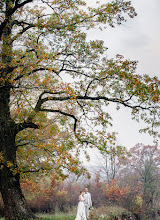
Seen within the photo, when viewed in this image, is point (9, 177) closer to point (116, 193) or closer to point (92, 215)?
point (92, 215)

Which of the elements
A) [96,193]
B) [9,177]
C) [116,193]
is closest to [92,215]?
[9,177]

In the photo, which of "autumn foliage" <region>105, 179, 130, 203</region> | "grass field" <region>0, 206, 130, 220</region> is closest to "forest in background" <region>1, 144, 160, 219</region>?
"autumn foliage" <region>105, 179, 130, 203</region>

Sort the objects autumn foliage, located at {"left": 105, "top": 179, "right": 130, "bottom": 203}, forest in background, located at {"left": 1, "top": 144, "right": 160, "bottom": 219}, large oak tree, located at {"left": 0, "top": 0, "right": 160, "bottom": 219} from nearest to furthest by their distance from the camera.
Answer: large oak tree, located at {"left": 0, "top": 0, "right": 160, "bottom": 219} → forest in background, located at {"left": 1, "top": 144, "right": 160, "bottom": 219} → autumn foliage, located at {"left": 105, "top": 179, "right": 130, "bottom": 203}

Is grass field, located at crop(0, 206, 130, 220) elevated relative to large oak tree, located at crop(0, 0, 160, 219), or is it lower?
lower

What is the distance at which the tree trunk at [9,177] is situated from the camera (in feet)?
28.2

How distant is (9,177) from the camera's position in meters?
8.79

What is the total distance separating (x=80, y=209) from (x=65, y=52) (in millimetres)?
8419

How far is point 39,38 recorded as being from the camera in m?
9.35

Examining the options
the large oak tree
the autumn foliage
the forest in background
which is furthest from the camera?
the autumn foliage

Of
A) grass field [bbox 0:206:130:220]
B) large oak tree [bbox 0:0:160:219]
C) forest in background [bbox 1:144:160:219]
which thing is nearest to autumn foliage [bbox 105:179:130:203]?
forest in background [bbox 1:144:160:219]

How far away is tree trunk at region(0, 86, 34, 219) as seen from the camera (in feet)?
28.2

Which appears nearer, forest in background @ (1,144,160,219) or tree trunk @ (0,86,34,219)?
tree trunk @ (0,86,34,219)

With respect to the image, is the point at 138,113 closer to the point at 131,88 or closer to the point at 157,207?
the point at 131,88

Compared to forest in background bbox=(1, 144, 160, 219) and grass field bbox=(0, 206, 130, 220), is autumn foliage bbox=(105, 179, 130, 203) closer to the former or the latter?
forest in background bbox=(1, 144, 160, 219)
